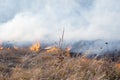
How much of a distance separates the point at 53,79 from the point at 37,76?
356 millimetres

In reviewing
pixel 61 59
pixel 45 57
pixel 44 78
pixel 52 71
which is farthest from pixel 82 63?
pixel 45 57

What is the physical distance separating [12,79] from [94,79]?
5.50ft

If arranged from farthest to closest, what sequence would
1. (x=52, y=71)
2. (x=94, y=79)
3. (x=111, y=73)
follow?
(x=111, y=73)
(x=52, y=71)
(x=94, y=79)

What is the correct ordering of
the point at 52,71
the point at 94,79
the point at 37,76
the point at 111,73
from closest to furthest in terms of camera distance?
the point at 94,79
the point at 37,76
the point at 52,71
the point at 111,73

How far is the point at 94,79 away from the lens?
670 centimetres

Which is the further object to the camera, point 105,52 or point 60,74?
point 105,52

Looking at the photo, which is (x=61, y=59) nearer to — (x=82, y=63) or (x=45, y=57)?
(x=82, y=63)

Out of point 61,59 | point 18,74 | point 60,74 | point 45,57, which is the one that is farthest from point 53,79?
point 45,57

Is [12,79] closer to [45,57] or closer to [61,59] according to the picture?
[61,59]

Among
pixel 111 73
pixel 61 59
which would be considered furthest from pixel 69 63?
pixel 111 73

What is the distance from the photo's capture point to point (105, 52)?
11.0 meters

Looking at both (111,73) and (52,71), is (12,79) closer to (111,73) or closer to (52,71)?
(52,71)

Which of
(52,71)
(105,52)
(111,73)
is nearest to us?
(52,71)

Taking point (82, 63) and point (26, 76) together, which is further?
point (82, 63)
